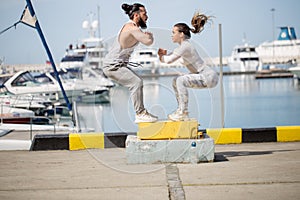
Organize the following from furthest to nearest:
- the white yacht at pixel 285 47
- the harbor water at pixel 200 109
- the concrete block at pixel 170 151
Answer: the white yacht at pixel 285 47 < the harbor water at pixel 200 109 < the concrete block at pixel 170 151

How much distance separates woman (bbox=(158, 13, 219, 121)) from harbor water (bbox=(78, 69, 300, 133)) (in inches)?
31.0

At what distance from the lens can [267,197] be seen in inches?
234

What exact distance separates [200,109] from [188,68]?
→ 4015mm

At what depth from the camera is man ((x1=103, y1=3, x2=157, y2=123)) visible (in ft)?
26.7

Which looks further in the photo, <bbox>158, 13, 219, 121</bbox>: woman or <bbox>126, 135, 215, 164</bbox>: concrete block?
Answer: <bbox>158, 13, 219, 121</bbox>: woman

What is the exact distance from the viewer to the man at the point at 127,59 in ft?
26.7

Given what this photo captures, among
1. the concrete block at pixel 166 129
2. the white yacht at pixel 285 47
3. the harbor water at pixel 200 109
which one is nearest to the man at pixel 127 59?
the concrete block at pixel 166 129

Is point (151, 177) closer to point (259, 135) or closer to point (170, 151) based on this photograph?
point (170, 151)

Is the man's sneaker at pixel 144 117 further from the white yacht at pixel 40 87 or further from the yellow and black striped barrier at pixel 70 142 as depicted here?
the white yacht at pixel 40 87

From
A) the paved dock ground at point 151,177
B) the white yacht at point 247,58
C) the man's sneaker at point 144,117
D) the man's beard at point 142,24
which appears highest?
the white yacht at point 247,58

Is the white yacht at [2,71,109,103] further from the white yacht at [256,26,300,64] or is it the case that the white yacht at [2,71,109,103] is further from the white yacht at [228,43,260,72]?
the white yacht at [256,26,300,64]

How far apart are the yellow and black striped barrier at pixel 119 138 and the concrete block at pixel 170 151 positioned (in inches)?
84.4

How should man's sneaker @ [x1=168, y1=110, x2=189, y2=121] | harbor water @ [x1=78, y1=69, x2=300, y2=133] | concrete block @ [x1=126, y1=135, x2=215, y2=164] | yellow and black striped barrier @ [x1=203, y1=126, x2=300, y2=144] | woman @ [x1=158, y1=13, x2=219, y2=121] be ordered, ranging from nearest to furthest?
concrete block @ [x1=126, y1=135, x2=215, y2=164] → man's sneaker @ [x1=168, y1=110, x2=189, y2=121] → woman @ [x1=158, y1=13, x2=219, y2=121] → harbor water @ [x1=78, y1=69, x2=300, y2=133] → yellow and black striped barrier @ [x1=203, y1=126, x2=300, y2=144]

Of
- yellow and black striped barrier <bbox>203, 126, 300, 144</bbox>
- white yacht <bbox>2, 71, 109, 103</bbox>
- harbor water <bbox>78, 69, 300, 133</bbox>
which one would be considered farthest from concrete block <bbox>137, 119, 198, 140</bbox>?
white yacht <bbox>2, 71, 109, 103</bbox>
